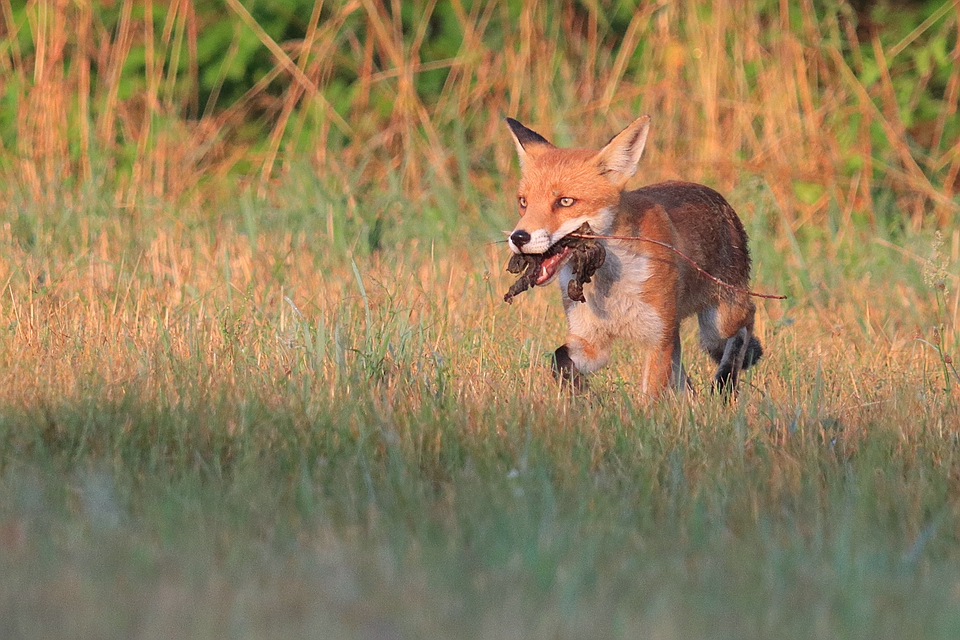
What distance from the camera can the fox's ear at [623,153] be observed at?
18.5 ft

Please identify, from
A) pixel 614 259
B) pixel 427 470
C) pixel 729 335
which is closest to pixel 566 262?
pixel 614 259

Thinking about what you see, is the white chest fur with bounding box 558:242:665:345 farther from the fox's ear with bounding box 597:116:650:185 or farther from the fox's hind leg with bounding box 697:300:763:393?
the fox's hind leg with bounding box 697:300:763:393

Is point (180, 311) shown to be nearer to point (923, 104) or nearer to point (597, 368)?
point (597, 368)

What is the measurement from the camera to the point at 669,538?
363cm

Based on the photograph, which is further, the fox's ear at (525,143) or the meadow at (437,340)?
the fox's ear at (525,143)

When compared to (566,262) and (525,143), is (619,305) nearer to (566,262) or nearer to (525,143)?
(566,262)

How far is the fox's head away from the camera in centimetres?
551

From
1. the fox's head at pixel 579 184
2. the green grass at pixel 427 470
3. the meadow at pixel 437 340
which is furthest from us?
the fox's head at pixel 579 184

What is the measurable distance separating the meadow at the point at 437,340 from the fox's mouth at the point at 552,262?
434mm

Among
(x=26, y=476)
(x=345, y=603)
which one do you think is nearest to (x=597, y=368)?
(x=26, y=476)

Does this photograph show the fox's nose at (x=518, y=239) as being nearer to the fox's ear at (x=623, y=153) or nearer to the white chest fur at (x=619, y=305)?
the white chest fur at (x=619, y=305)

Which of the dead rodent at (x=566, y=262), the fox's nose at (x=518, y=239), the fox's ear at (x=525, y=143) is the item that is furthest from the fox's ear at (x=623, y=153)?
the fox's nose at (x=518, y=239)

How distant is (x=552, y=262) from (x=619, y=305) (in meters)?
0.49

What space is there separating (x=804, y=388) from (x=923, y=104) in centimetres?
595
